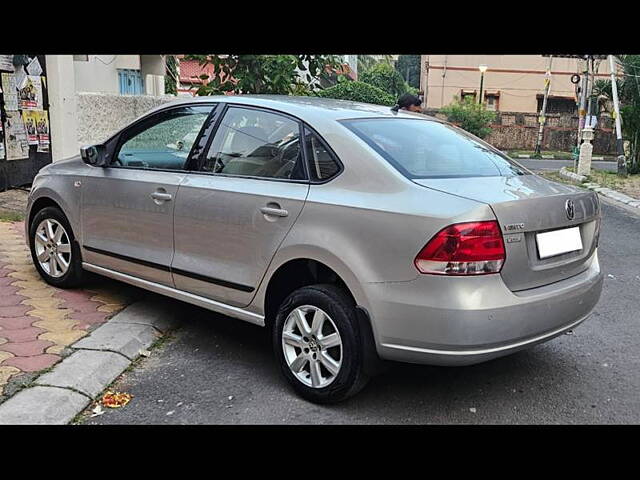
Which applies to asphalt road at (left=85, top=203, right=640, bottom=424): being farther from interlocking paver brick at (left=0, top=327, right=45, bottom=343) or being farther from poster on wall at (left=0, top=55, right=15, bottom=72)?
poster on wall at (left=0, top=55, right=15, bottom=72)

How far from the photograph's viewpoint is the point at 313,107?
3.89 meters

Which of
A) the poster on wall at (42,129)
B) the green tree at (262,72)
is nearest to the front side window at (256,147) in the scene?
the green tree at (262,72)

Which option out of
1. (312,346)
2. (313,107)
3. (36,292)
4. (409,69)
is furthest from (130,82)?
(409,69)

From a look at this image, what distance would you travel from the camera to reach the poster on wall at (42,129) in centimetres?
930

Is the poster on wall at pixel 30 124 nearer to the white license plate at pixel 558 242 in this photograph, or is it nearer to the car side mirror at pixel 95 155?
the car side mirror at pixel 95 155

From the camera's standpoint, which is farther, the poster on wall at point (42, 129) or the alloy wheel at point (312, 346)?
the poster on wall at point (42, 129)

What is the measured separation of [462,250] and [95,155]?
303cm

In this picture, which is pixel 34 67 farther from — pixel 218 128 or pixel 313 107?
pixel 313 107

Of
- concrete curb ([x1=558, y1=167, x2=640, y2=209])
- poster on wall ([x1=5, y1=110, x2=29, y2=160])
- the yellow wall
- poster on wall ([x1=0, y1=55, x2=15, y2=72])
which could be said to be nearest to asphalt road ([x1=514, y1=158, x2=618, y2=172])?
concrete curb ([x1=558, y1=167, x2=640, y2=209])

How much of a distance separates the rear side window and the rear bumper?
2.41 ft

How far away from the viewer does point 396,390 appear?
11.9ft

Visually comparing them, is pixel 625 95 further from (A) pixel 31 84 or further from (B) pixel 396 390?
(B) pixel 396 390

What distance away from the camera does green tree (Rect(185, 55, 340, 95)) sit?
8.27 metres

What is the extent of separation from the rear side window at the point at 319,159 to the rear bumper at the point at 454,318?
2.41 ft
